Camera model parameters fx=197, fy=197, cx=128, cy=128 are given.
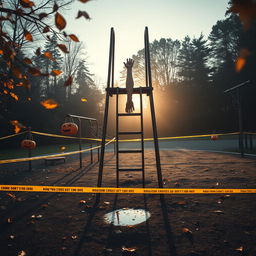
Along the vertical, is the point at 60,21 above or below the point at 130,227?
above

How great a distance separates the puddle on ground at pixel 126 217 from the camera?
3246mm

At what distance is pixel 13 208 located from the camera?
159 inches

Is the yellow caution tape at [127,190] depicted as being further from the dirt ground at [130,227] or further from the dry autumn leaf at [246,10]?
the dry autumn leaf at [246,10]

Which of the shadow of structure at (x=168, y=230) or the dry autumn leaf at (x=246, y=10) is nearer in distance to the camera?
the dry autumn leaf at (x=246, y=10)

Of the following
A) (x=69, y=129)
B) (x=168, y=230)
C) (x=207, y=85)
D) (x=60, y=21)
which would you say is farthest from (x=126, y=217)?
(x=207, y=85)

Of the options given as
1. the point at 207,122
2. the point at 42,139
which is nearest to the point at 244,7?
the point at 42,139

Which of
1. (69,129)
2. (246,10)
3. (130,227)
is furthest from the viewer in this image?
(69,129)

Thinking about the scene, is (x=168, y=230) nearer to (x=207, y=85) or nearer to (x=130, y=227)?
(x=130, y=227)

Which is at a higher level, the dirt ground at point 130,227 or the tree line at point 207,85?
the tree line at point 207,85

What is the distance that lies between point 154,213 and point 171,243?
960 millimetres

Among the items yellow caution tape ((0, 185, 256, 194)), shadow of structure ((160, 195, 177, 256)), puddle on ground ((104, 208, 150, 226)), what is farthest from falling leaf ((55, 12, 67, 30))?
yellow caution tape ((0, 185, 256, 194))

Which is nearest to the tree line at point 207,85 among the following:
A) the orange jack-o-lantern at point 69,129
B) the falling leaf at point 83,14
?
the orange jack-o-lantern at point 69,129

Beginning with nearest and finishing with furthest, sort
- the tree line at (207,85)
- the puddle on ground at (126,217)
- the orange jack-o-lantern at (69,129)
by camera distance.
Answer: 1. the puddle on ground at (126,217)
2. the orange jack-o-lantern at (69,129)
3. the tree line at (207,85)

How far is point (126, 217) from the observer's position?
11.3 feet
